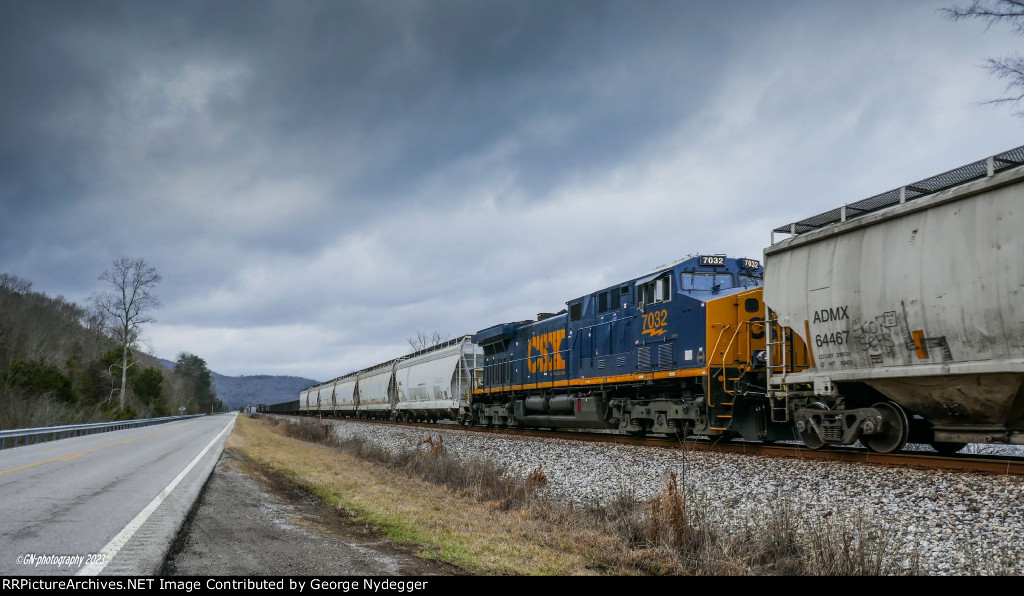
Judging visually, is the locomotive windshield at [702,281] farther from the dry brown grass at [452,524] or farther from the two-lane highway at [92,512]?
the two-lane highway at [92,512]

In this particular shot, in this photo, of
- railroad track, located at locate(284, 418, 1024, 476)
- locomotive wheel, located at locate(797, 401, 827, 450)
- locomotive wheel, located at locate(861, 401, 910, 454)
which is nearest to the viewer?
railroad track, located at locate(284, 418, 1024, 476)

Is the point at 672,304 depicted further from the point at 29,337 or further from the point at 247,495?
the point at 29,337

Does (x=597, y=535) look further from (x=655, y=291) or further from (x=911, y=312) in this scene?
(x=655, y=291)

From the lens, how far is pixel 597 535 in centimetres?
742

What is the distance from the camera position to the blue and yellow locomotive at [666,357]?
13289 millimetres

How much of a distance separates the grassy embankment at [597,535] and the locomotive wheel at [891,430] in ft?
11.5

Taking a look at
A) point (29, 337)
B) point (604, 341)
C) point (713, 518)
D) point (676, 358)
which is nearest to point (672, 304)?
point (676, 358)

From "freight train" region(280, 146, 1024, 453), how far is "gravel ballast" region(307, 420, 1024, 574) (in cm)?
114

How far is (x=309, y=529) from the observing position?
748 centimetres

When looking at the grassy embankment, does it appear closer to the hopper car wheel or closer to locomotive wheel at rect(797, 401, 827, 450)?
locomotive wheel at rect(797, 401, 827, 450)

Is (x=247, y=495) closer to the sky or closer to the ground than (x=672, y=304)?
closer to the ground

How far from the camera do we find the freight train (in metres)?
8.30

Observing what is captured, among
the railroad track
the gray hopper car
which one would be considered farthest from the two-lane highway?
the gray hopper car
